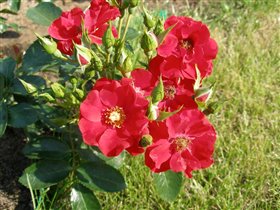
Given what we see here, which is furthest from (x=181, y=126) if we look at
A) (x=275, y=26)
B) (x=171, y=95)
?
(x=275, y=26)

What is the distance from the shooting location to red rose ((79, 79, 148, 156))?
3.71 ft

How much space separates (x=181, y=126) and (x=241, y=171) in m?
0.78

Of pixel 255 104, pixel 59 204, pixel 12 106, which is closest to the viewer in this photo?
pixel 12 106

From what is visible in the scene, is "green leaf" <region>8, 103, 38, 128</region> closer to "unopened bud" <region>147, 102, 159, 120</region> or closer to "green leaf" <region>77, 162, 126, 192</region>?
"green leaf" <region>77, 162, 126, 192</region>

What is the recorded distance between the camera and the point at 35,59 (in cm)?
157

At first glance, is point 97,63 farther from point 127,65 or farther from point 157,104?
point 157,104

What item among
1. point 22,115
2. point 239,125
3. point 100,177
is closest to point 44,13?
point 22,115

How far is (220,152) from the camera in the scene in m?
1.97

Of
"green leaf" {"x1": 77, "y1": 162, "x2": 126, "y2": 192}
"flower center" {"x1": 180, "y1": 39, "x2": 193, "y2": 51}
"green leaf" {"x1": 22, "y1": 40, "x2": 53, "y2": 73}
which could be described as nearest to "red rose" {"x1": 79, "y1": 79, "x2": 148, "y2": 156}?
"flower center" {"x1": 180, "y1": 39, "x2": 193, "y2": 51}

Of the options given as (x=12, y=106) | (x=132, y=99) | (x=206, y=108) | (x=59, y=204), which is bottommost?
(x=59, y=204)

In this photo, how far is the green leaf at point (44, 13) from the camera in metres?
1.61

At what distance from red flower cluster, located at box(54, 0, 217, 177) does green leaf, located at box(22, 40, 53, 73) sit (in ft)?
0.93

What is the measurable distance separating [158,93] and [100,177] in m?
0.47

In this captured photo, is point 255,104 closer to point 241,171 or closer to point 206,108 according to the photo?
point 241,171
